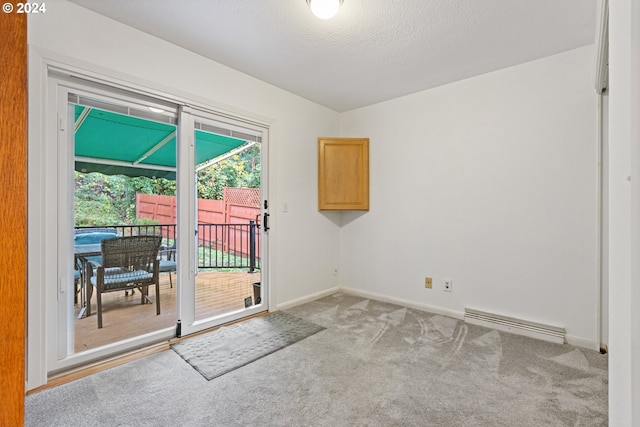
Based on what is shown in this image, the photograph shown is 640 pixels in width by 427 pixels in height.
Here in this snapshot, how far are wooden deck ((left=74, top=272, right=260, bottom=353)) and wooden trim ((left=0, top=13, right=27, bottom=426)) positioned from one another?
7.27ft

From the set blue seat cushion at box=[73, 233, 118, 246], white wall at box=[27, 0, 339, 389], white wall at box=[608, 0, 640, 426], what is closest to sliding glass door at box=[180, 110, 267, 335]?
white wall at box=[27, 0, 339, 389]

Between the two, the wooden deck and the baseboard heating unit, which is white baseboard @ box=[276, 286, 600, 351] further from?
the wooden deck

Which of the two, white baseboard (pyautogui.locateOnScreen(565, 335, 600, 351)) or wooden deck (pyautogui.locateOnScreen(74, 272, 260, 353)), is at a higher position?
wooden deck (pyautogui.locateOnScreen(74, 272, 260, 353))

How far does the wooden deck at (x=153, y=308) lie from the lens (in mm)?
2273

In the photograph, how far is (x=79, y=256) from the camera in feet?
7.07

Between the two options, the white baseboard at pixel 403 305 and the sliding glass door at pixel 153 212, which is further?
the white baseboard at pixel 403 305

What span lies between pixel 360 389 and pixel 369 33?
2.50 m

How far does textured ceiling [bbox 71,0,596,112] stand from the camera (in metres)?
1.99

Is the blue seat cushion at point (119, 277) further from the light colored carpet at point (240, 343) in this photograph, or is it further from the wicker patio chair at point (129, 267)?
the light colored carpet at point (240, 343)

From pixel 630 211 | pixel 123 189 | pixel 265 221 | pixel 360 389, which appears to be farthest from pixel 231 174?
pixel 630 211

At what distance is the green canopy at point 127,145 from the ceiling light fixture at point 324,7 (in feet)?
4.79

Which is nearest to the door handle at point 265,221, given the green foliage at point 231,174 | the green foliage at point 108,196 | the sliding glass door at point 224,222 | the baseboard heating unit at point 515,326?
the sliding glass door at point 224,222

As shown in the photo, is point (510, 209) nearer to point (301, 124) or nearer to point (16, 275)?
point (301, 124)

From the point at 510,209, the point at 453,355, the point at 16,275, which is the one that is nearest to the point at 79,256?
the point at 16,275
